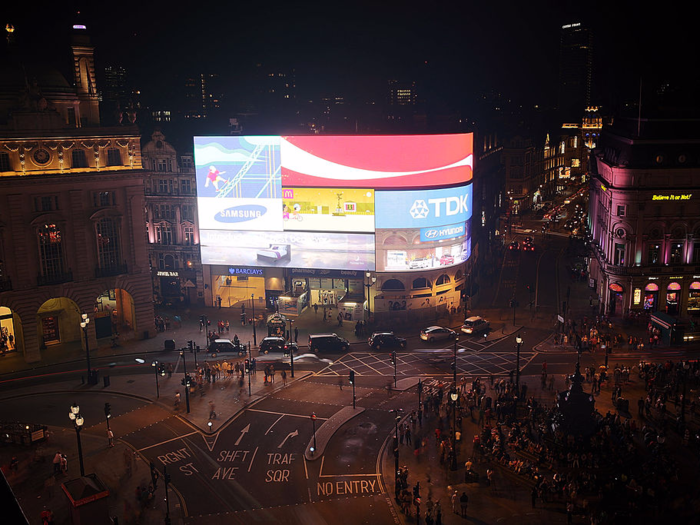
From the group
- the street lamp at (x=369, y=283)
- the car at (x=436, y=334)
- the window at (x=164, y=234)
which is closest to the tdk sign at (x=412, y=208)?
the street lamp at (x=369, y=283)

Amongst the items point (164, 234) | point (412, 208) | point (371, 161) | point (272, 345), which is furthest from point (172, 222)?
point (412, 208)

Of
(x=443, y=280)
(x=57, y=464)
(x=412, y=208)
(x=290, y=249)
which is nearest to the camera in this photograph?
(x=57, y=464)

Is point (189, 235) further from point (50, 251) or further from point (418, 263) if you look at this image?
point (418, 263)

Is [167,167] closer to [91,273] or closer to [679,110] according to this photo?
[91,273]

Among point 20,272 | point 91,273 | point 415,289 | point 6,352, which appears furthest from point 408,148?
point 6,352

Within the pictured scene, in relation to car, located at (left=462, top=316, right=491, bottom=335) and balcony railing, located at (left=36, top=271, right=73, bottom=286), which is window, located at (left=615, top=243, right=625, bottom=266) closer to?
car, located at (left=462, top=316, right=491, bottom=335)

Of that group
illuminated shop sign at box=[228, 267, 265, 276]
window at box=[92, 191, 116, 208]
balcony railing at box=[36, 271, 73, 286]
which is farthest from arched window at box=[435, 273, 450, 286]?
balcony railing at box=[36, 271, 73, 286]

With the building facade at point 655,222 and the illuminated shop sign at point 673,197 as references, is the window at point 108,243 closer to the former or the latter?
the building facade at point 655,222
